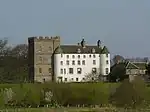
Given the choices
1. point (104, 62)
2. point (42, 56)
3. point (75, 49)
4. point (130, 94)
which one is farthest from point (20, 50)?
point (130, 94)

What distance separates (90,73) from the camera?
95438mm

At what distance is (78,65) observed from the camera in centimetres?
9875

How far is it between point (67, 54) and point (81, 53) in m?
3.25

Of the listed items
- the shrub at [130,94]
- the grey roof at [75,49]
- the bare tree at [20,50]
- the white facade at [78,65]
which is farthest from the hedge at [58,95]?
the bare tree at [20,50]

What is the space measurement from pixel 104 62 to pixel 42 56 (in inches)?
567

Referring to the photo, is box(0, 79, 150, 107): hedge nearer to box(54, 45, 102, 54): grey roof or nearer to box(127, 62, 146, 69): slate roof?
box(127, 62, 146, 69): slate roof

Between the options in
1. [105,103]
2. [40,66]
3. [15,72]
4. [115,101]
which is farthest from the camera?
[40,66]

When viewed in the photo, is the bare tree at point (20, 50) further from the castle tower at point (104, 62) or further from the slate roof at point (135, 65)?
the slate roof at point (135, 65)

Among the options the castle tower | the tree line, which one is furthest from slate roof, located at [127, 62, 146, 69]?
the tree line

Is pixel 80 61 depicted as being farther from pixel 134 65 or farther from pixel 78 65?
pixel 134 65

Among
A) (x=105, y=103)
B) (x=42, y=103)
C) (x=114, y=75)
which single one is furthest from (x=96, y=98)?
(x=114, y=75)

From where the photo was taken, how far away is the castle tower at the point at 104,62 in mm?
96438

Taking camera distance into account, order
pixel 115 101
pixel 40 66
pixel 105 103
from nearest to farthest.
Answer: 1. pixel 115 101
2. pixel 105 103
3. pixel 40 66

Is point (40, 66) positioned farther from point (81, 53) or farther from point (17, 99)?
point (17, 99)
